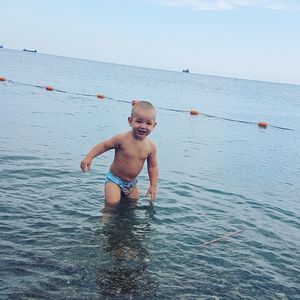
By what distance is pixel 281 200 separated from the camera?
9.56 meters

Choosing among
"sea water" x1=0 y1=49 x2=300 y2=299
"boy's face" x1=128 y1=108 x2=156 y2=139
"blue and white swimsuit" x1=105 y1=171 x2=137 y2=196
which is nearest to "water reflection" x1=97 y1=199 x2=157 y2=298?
"sea water" x1=0 y1=49 x2=300 y2=299

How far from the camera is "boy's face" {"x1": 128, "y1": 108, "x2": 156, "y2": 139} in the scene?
6.42m

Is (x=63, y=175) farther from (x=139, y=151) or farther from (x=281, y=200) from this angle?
(x=281, y=200)

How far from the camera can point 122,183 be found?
735 cm

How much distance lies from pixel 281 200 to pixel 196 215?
121 inches

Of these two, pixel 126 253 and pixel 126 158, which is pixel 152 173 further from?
pixel 126 253

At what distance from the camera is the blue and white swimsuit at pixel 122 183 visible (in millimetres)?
7312

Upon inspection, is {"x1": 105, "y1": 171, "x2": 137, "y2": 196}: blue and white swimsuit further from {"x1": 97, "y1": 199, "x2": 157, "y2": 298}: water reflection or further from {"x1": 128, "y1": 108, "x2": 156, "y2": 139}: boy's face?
{"x1": 128, "y1": 108, "x2": 156, "y2": 139}: boy's face

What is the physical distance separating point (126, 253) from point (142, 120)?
223cm

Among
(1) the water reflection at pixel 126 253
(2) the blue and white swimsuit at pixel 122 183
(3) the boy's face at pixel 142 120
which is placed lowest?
(1) the water reflection at pixel 126 253

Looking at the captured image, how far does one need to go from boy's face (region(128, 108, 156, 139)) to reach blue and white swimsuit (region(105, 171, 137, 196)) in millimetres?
1026

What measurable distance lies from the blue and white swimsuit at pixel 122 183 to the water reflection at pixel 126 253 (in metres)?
0.28

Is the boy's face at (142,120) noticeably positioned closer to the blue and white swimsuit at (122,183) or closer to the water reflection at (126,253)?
the blue and white swimsuit at (122,183)

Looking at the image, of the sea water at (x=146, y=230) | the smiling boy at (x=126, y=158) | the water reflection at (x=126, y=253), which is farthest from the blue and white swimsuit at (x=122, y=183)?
the sea water at (x=146, y=230)
